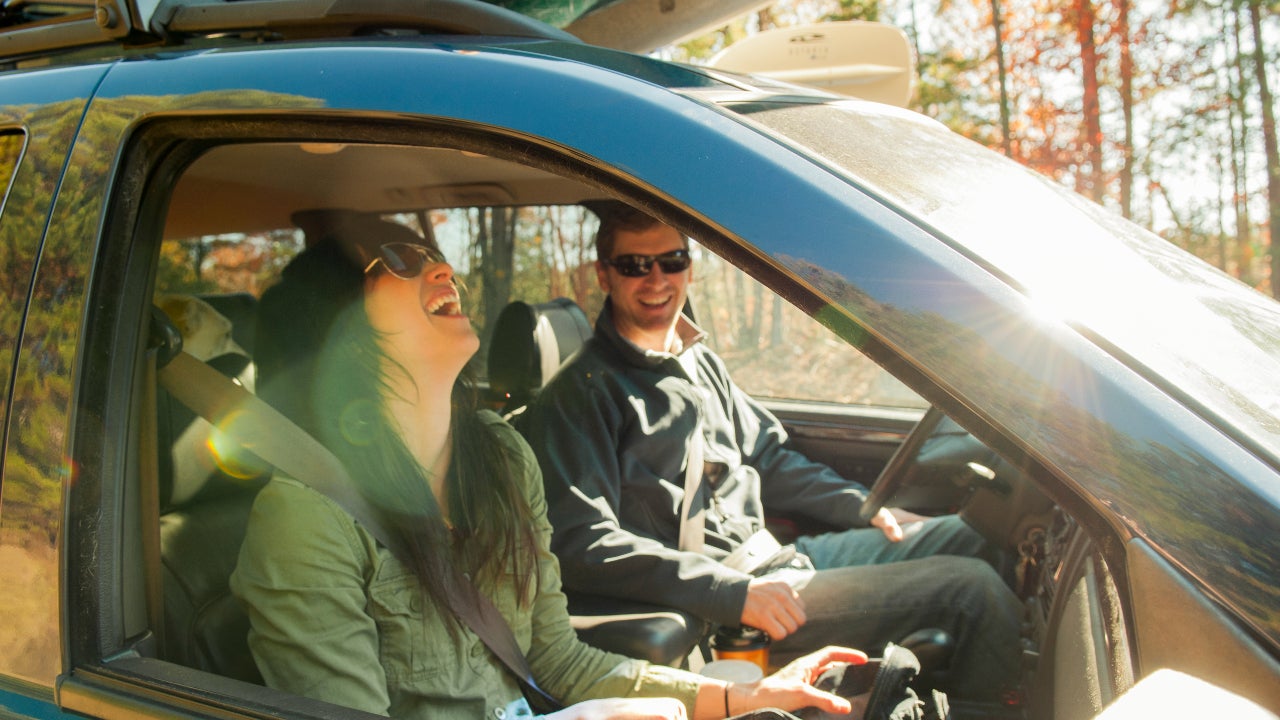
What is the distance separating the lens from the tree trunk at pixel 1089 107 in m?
11.1

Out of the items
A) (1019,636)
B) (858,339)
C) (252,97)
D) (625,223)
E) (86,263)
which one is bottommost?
(1019,636)

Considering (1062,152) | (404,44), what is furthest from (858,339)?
(1062,152)

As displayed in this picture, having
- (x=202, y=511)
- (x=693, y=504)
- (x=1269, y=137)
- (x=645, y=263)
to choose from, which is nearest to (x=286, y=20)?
(x=202, y=511)

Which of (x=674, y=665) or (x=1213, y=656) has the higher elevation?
(x=1213, y=656)

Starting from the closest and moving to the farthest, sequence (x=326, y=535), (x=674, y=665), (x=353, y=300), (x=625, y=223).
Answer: (x=326, y=535)
(x=353, y=300)
(x=674, y=665)
(x=625, y=223)

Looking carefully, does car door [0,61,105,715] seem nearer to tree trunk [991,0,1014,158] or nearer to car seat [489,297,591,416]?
car seat [489,297,591,416]

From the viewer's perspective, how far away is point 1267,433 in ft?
2.74

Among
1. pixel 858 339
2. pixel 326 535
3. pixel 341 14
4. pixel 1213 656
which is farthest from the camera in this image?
pixel 326 535

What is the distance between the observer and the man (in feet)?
7.39

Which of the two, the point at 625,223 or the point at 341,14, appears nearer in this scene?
the point at 341,14

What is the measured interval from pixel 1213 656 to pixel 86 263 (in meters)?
1.30

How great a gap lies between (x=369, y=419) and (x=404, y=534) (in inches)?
11.1

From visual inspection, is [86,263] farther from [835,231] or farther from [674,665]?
[674,665]

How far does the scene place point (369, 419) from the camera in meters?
1.80
